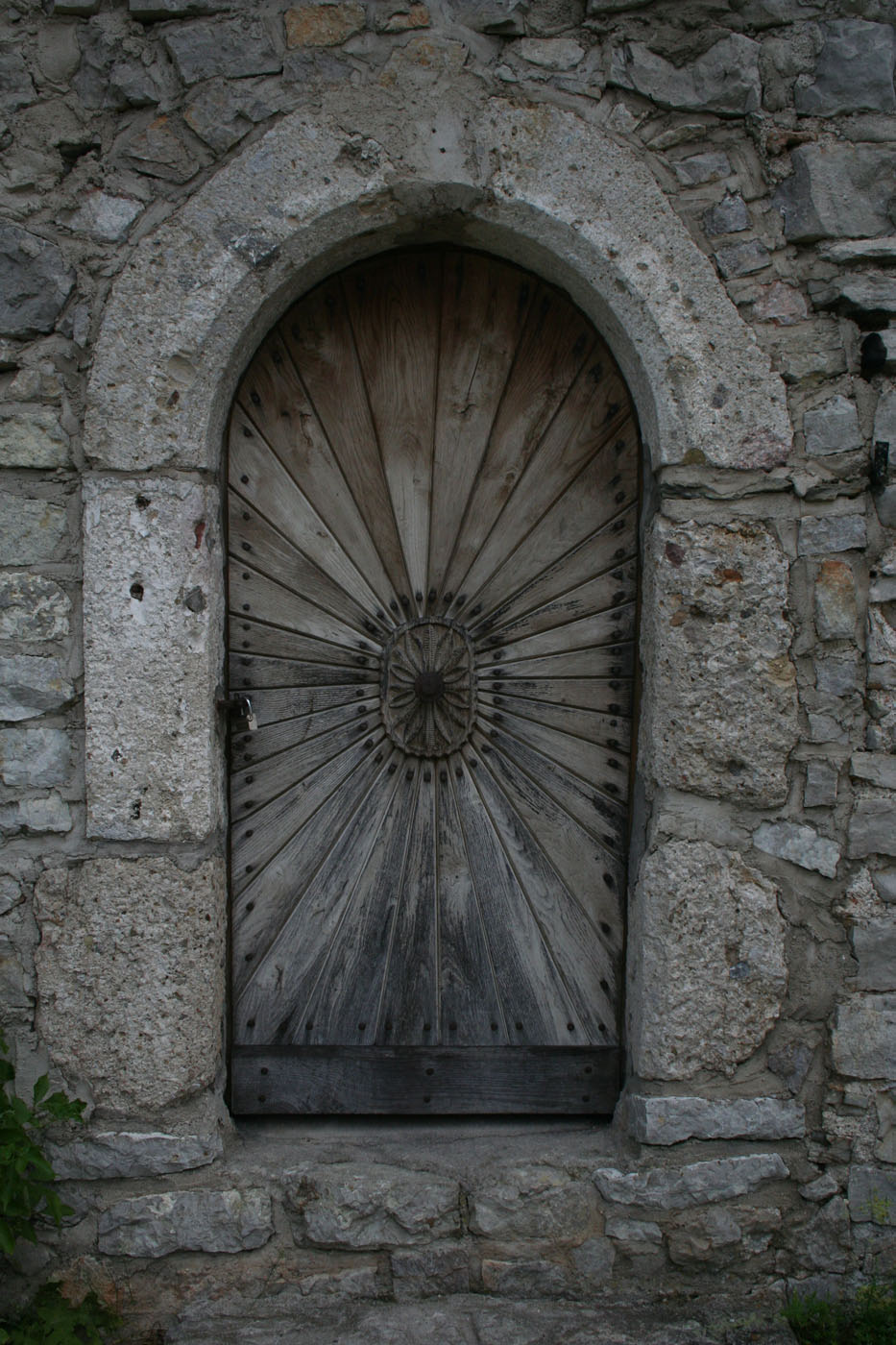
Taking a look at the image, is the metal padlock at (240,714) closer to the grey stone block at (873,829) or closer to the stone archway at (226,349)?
the stone archway at (226,349)

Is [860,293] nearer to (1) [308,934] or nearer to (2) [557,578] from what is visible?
(2) [557,578]

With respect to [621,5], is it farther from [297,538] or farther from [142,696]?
[142,696]

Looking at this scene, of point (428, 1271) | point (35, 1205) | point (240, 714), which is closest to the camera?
point (35, 1205)

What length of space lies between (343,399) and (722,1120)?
1.95 m

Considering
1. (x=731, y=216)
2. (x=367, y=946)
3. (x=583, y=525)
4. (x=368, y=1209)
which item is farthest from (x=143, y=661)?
(x=731, y=216)

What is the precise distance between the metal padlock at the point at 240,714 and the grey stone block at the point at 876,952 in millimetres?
1483

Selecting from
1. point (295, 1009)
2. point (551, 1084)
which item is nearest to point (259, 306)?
point (295, 1009)

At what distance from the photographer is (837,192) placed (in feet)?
6.71

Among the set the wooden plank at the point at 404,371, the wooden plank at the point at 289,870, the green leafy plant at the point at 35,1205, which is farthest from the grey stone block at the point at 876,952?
the green leafy plant at the point at 35,1205

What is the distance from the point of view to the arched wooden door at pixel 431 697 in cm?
227

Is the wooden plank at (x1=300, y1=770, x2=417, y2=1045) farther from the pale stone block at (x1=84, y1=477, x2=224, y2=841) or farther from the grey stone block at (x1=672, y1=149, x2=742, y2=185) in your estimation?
the grey stone block at (x1=672, y1=149, x2=742, y2=185)

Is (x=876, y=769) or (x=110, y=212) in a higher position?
(x=110, y=212)

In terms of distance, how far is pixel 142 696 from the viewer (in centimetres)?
204

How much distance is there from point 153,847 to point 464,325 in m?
1.49
